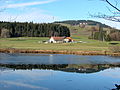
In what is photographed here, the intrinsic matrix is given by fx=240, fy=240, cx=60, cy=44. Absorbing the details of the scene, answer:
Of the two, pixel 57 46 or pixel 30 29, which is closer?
pixel 57 46

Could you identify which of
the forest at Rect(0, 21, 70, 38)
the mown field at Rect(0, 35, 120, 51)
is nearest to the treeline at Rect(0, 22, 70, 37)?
the forest at Rect(0, 21, 70, 38)

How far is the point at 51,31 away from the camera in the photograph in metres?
124

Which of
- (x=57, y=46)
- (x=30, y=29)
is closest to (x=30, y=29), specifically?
(x=30, y=29)

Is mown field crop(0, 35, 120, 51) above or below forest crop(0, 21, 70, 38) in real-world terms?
below

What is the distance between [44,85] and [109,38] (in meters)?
93.0

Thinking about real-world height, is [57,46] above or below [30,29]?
below

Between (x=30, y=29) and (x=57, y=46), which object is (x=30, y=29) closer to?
(x=30, y=29)

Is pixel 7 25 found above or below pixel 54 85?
above

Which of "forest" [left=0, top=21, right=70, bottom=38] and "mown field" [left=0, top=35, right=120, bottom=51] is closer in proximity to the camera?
"mown field" [left=0, top=35, right=120, bottom=51]

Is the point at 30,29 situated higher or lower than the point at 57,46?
higher

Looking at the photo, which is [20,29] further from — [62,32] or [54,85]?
[54,85]

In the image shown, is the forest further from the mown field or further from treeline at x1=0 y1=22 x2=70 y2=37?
the mown field

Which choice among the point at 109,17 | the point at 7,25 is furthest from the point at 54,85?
the point at 7,25

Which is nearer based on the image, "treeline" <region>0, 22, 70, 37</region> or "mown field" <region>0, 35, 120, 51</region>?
"mown field" <region>0, 35, 120, 51</region>
